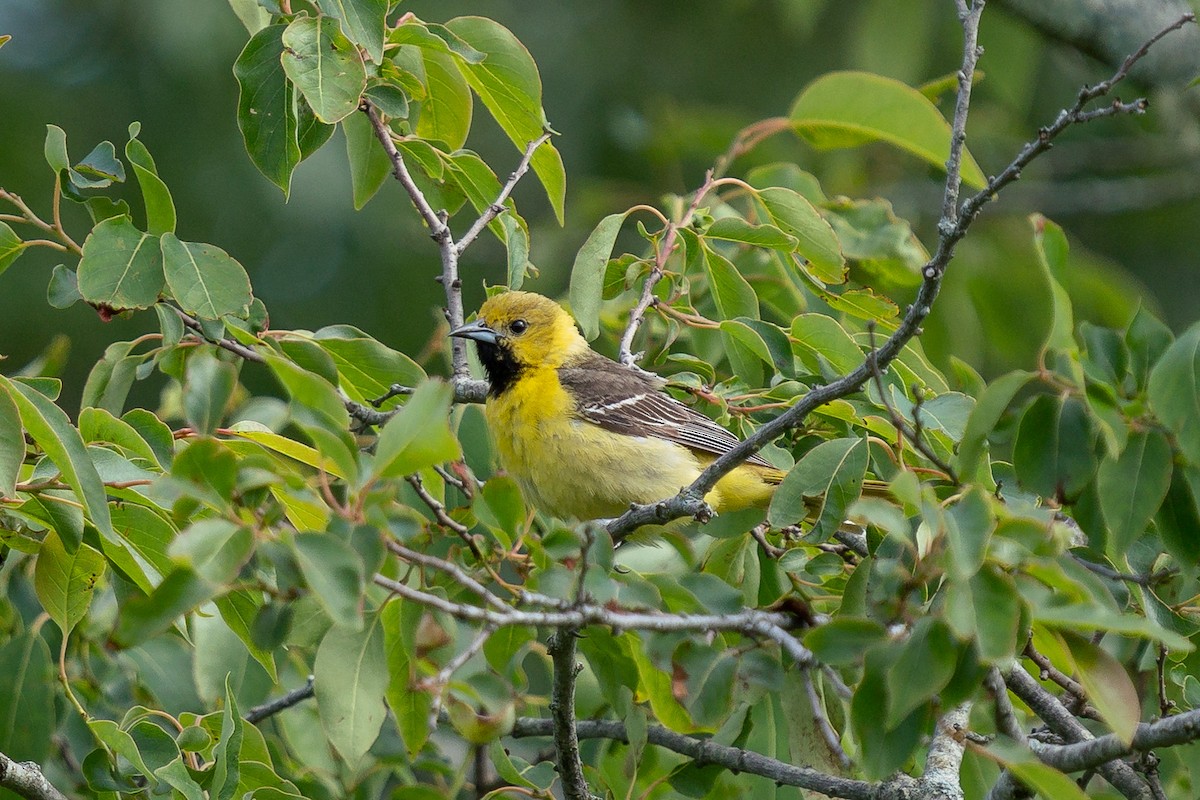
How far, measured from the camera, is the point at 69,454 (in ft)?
8.61

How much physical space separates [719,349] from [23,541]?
2110 millimetres

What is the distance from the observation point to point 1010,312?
7.46m

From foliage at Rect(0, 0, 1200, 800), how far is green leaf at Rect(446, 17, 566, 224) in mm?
10

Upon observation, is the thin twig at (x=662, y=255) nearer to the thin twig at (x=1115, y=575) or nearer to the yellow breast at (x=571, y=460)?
the yellow breast at (x=571, y=460)

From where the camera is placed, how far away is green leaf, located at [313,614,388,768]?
2643 mm

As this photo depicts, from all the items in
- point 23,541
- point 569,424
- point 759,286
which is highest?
point 759,286

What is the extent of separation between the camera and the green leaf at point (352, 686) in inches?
104

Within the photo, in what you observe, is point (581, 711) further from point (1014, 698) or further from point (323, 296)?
point (323, 296)

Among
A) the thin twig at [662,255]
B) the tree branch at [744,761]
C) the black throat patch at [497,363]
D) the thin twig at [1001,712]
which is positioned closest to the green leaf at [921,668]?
the thin twig at [1001,712]

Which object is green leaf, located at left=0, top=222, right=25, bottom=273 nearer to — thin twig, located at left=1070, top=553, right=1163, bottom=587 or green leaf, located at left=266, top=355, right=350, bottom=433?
green leaf, located at left=266, top=355, right=350, bottom=433

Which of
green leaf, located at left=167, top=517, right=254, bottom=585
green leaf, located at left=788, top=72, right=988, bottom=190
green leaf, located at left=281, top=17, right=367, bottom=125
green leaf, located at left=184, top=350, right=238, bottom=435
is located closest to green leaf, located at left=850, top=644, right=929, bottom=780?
green leaf, located at left=167, top=517, right=254, bottom=585

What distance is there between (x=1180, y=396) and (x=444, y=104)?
2.35 meters

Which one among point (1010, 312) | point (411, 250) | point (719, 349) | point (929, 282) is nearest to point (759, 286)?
point (719, 349)

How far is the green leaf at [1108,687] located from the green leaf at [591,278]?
1.81 m
